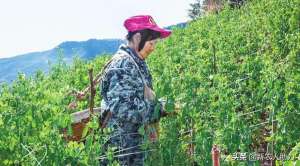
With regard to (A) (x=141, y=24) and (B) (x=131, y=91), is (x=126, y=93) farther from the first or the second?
(A) (x=141, y=24)

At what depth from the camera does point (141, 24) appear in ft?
13.2

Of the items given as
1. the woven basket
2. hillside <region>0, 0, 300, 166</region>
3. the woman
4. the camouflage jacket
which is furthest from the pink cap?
the woven basket

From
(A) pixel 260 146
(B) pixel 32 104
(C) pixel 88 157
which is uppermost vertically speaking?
(B) pixel 32 104

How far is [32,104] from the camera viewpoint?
3.84 m

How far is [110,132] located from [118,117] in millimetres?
124

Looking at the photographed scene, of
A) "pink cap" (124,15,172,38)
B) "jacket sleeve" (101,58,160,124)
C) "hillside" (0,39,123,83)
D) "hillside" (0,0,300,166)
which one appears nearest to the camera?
"hillside" (0,0,300,166)

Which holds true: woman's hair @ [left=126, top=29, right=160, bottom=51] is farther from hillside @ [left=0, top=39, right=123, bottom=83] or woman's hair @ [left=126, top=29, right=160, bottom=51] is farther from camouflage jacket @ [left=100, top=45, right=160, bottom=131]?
hillside @ [left=0, top=39, right=123, bottom=83]

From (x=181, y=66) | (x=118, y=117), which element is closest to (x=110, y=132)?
(x=118, y=117)

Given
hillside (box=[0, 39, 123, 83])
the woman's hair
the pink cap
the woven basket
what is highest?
the pink cap

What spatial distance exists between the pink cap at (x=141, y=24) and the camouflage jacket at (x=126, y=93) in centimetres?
13

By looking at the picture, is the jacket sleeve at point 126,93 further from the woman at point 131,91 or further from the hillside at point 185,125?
the hillside at point 185,125

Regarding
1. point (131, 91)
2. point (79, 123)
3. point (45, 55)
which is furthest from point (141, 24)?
point (45, 55)

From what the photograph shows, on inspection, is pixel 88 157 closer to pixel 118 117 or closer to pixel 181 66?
pixel 118 117

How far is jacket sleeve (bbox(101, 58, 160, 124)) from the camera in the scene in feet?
12.7
